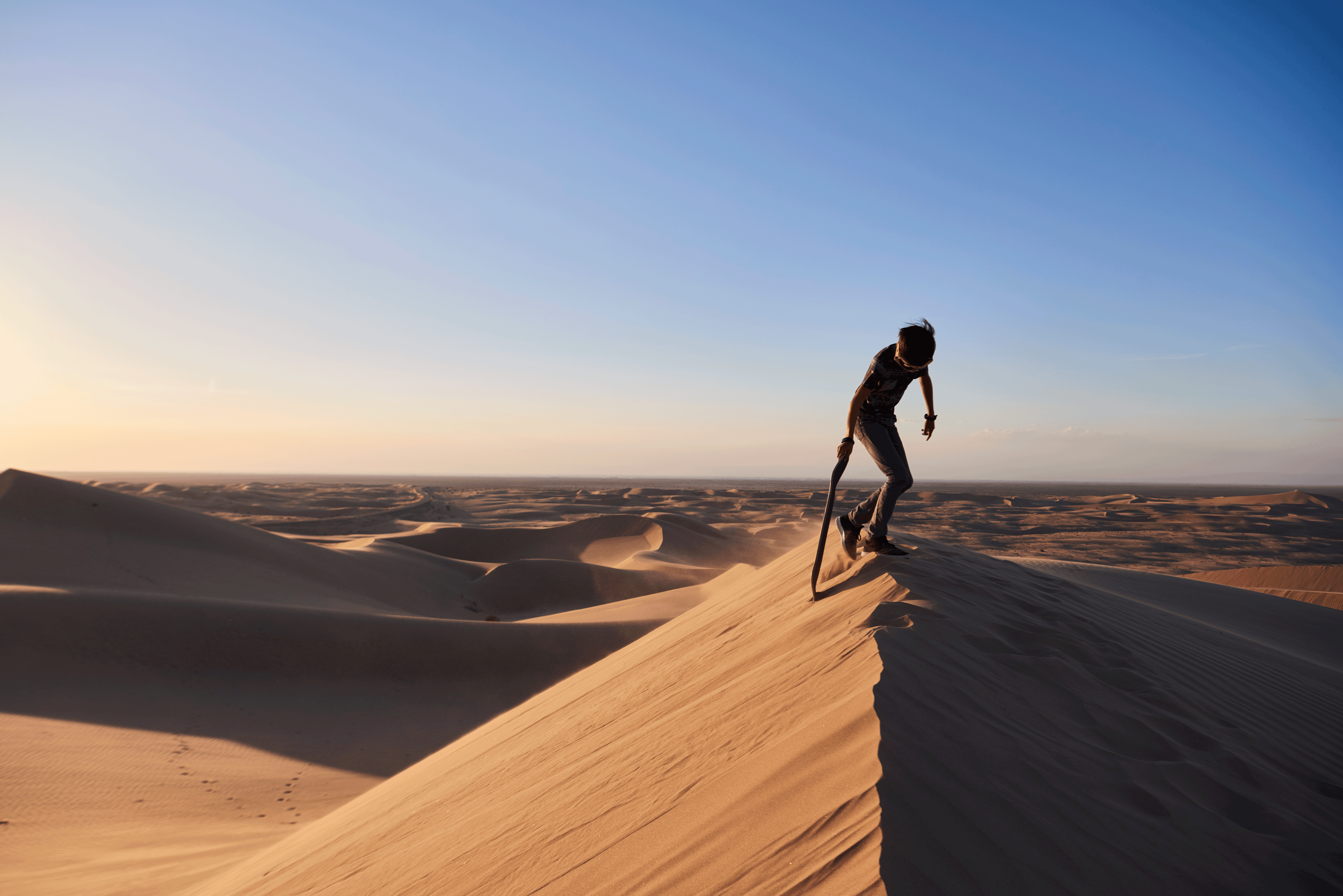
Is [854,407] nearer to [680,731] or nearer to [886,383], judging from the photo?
[886,383]

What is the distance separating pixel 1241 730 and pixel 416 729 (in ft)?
22.8

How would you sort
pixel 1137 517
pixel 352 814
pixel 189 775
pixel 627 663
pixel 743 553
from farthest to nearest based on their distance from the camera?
pixel 1137 517
pixel 743 553
pixel 189 775
pixel 627 663
pixel 352 814

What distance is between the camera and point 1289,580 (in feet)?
34.5

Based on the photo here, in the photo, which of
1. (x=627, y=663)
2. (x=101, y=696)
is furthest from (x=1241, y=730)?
(x=101, y=696)

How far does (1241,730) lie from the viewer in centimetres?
289

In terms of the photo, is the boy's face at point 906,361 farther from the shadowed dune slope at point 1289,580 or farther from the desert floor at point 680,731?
the shadowed dune slope at point 1289,580

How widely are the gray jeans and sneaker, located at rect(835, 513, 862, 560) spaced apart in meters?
0.25

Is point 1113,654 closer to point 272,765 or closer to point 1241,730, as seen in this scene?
point 1241,730

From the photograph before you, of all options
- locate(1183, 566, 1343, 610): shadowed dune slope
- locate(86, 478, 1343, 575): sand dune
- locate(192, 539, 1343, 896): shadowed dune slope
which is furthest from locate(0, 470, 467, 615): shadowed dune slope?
locate(1183, 566, 1343, 610): shadowed dune slope

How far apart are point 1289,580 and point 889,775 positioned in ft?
41.5

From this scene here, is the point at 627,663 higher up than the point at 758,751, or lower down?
lower down

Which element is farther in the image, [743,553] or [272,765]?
[743,553]

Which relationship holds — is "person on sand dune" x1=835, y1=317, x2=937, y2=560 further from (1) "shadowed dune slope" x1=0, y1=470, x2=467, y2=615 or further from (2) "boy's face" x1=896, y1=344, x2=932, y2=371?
(1) "shadowed dune slope" x1=0, y1=470, x2=467, y2=615

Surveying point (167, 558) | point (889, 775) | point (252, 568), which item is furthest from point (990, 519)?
point (889, 775)
